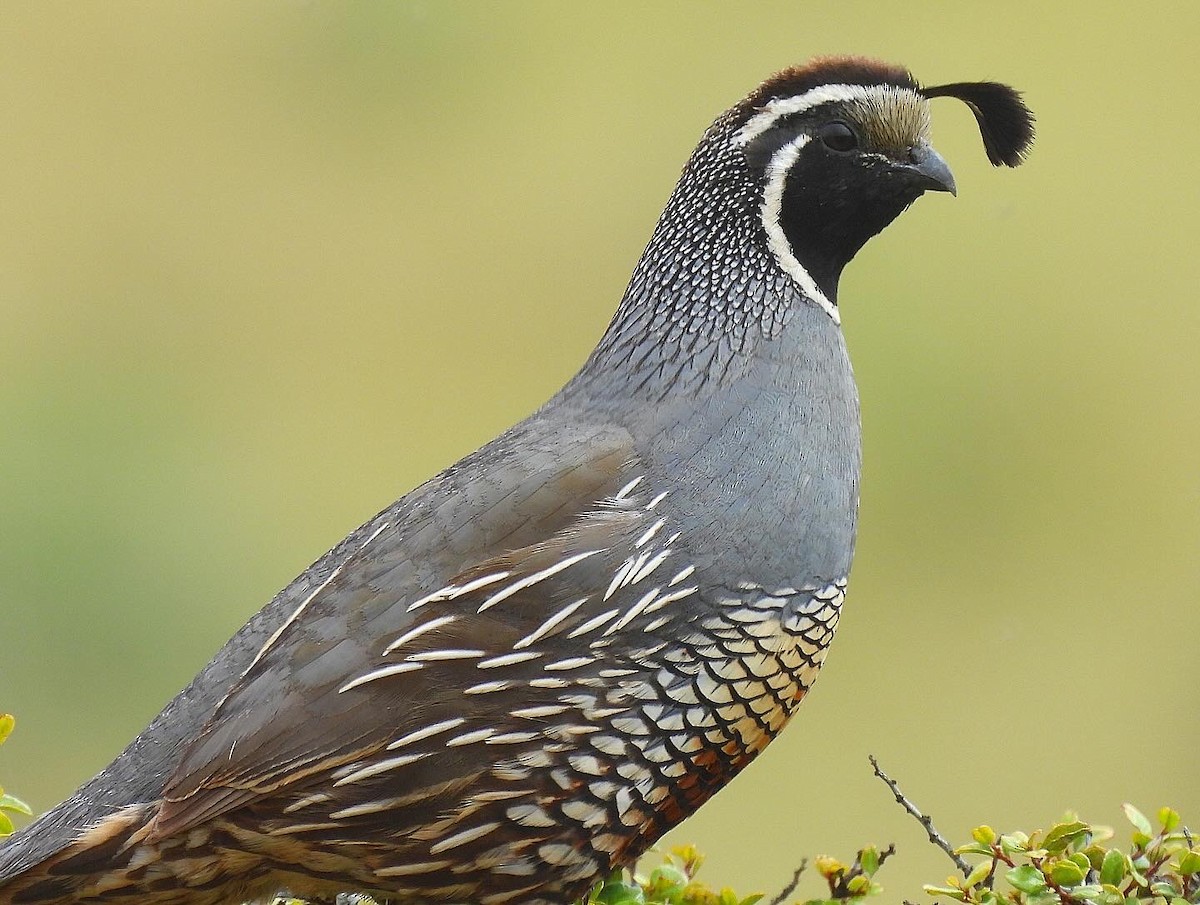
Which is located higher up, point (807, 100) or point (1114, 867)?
point (807, 100)

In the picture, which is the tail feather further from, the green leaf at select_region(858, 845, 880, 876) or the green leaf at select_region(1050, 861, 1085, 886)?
the green leaf at select_region(1050, 861, 1085, 886)

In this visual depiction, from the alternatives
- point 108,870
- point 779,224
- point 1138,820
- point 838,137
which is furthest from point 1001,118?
point 108,870

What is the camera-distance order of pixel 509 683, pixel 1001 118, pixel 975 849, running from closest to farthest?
pixel 975 849 < pixel 509 683 < pixel 1001 118

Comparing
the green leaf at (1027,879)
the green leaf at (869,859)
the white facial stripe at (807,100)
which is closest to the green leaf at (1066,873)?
the green leaf at (1027,879)

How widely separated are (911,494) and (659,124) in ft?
9.07

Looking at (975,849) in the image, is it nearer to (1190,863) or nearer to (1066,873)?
(1066,873)

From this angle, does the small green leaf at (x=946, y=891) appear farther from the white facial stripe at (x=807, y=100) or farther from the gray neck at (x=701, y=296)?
the white facial stripe at (x=807, y=100)

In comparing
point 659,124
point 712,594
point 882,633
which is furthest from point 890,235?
point 712,594

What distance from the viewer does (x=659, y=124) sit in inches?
369

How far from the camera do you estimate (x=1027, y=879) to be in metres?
2.51

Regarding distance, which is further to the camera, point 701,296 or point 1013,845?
point 701,296

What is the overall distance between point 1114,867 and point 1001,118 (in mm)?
1779

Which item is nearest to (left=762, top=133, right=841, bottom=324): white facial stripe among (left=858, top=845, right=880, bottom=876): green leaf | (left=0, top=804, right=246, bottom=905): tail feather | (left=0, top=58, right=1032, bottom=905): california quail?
(left=0, top=58, right=1032, bottom=905): california quail

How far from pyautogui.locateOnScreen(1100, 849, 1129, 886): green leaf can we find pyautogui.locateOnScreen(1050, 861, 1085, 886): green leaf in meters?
0.05
